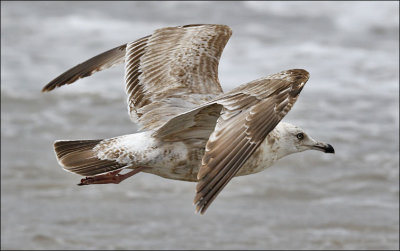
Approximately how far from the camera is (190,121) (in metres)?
4.95

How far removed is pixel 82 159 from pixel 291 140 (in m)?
1.24

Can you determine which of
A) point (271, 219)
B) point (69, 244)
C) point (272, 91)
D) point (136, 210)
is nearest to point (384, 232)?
point (271, 219)

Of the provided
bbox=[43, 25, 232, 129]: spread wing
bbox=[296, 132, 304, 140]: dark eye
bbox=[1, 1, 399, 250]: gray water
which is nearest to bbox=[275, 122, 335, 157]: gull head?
bbox=[296, 132, 304, 140]: dark eye

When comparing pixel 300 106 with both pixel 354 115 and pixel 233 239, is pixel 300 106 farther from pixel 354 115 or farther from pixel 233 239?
pixel 233 239

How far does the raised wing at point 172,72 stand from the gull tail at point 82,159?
0.37 meters

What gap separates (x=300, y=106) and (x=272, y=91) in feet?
21.0

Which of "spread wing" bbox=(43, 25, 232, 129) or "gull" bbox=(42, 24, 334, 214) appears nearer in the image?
"gull" bbox=(42, 24, 334, 214)

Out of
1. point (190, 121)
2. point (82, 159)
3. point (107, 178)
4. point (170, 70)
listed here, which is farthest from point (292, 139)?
point (82, 159)

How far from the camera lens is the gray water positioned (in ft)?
26.1

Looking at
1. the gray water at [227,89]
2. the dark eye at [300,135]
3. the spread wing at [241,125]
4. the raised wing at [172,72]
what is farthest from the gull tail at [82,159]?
the gray water at [227,89]

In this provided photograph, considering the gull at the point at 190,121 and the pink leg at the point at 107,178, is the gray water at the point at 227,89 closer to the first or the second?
the gull at the point at 190,121

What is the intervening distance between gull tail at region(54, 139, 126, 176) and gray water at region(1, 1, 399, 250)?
2.55 metres

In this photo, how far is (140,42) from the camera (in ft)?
20.0

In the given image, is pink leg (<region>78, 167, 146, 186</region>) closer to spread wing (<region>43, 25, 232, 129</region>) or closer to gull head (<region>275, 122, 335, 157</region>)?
spread wing (<region>43, 25, 232, 129</region>)
